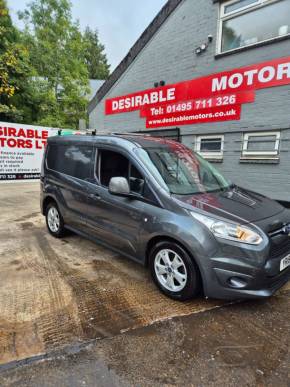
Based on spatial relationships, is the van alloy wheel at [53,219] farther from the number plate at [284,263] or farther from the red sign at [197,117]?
the red sign at [197,117]

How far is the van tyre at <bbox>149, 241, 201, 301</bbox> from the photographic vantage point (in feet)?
8.81

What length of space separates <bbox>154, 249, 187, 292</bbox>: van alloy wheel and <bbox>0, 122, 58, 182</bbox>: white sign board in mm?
9650

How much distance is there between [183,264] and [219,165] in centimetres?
536

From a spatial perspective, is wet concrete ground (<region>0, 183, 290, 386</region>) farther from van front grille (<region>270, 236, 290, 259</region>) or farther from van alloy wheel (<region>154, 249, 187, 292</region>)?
van front grille (<region>270, 236, 290, 259</region>)

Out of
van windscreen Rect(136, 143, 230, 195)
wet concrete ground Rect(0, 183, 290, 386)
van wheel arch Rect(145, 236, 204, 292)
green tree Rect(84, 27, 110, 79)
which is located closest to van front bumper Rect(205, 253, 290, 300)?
van wheel arch Rect(145, 236, 204, 292)

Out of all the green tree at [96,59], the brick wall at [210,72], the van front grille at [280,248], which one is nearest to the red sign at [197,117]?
the brick wall at [210,72]

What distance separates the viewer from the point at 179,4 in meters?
8.09

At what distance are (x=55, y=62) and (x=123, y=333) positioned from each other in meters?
18.7

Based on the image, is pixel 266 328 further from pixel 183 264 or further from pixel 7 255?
pixel 7 255

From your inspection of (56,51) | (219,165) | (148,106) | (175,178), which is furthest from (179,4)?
(56,51)

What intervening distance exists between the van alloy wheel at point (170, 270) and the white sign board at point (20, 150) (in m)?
9.65

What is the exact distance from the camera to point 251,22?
6.77 m

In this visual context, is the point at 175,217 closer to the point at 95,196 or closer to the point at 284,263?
the point at 284,263

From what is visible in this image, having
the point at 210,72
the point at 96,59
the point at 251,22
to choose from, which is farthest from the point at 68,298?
the point at 96,59
